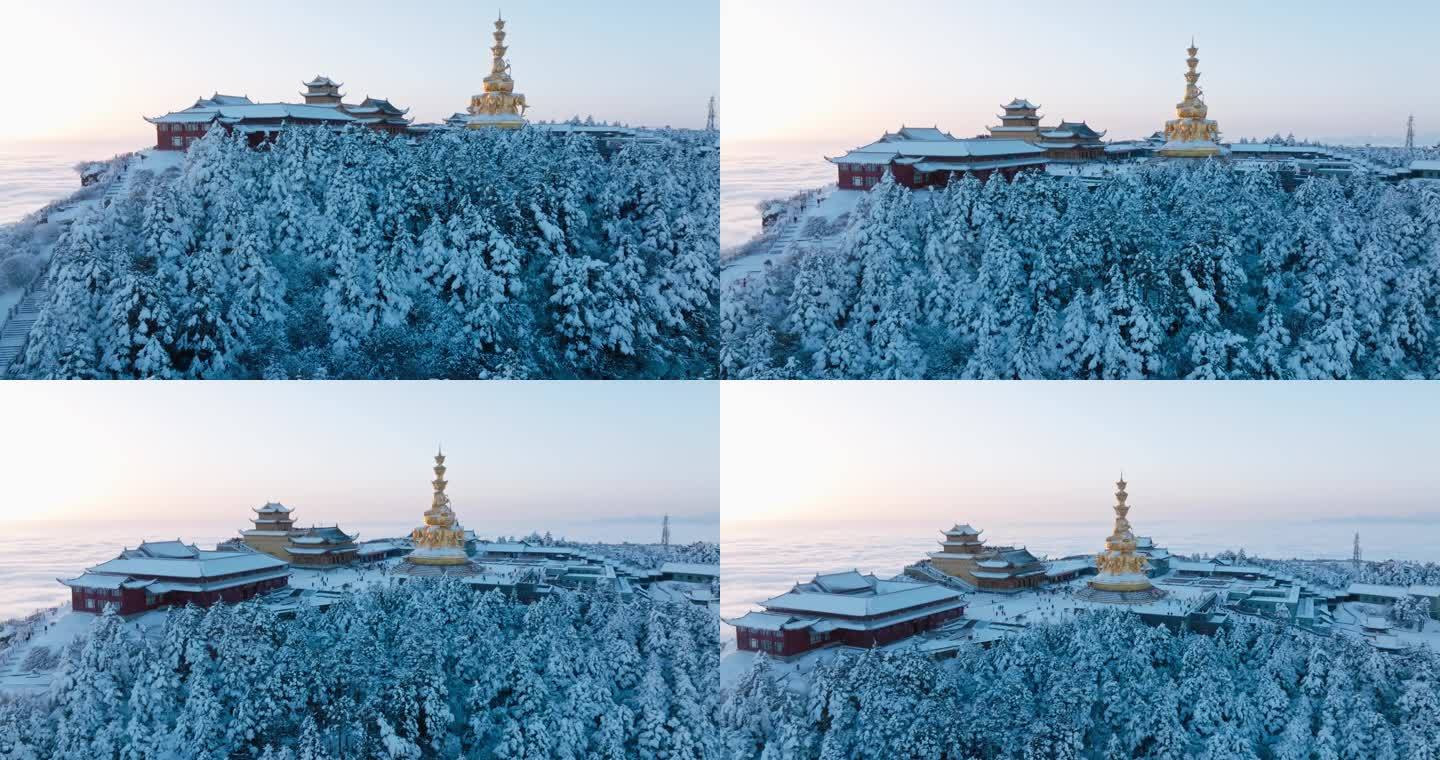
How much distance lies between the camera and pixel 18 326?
7.16m

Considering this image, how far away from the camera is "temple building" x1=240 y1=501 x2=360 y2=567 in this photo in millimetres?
7785

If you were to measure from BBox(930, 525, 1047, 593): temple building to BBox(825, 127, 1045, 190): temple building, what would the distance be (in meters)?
1.73

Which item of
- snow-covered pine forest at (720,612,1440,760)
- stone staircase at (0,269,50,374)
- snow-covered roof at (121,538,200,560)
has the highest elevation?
stone staircase at (0,269,50,374)

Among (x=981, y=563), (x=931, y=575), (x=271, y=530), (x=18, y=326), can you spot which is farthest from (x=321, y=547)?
(x=981, y=563)

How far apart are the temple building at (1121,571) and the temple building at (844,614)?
26.8 inches

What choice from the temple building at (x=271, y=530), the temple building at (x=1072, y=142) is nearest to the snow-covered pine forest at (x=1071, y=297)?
the temple building at (x=1072, y=142)

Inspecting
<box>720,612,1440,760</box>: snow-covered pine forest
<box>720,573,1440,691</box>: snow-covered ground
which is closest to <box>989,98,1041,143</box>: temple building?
<box>720,573,1440,691</box>: snow-covered ground

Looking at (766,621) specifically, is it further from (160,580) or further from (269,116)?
(269,116)

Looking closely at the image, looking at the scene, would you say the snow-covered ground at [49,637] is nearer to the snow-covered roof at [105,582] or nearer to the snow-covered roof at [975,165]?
the snow-covered roof at [105,582]

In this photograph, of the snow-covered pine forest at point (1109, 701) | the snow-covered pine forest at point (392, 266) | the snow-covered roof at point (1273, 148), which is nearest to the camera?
the snow-covered pine forest at point (1109, 701)

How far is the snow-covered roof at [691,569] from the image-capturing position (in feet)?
25.7

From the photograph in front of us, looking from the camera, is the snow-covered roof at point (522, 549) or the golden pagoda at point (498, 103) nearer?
the golden pagoda at point (498, 103)

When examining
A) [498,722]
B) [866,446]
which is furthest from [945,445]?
[498,722]

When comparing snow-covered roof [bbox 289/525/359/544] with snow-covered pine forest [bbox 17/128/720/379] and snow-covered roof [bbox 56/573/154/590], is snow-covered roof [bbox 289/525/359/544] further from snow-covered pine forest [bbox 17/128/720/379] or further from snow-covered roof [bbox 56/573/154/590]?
snow-covered pine forest [bbox 17/128/720/379]
